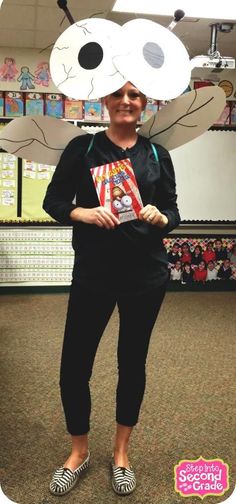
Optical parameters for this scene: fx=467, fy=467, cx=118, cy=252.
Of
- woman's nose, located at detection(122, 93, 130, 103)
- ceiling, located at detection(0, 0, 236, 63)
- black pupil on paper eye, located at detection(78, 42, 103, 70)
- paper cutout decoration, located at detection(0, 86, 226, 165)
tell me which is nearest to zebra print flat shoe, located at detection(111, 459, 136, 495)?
paper cutout decoration, located at detection(0, 86, 226, 165)

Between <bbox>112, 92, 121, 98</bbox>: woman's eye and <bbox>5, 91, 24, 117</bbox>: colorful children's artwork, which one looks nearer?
<bbox>112, 92, 121, 98</bbox>: woman's eye

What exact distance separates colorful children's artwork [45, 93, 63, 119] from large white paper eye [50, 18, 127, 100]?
2.74 m

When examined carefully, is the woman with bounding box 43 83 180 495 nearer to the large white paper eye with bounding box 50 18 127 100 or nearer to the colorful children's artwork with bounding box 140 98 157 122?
the large white paper eye with bounding box 50 18 127 100

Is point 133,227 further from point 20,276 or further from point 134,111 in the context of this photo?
point 20,276

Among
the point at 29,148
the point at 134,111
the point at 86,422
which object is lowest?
the point at 86,422

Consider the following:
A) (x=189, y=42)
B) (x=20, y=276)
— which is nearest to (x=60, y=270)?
(x=20, y=276)

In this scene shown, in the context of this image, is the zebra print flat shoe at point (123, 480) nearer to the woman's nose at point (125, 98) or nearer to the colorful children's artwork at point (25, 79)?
the woman's nose at point (125, 98)

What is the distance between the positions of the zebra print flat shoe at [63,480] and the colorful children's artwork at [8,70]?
10.7 feet

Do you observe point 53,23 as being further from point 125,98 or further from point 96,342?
point 96,342

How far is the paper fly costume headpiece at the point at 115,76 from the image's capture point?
1.22m

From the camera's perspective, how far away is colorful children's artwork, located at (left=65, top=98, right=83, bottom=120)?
395cm

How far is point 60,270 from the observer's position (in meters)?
4.11

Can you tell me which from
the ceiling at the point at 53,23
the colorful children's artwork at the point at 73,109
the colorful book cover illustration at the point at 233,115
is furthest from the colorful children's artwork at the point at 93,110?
the colorful book cover illustration at the point at 233,115

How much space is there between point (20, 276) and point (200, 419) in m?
2.49
